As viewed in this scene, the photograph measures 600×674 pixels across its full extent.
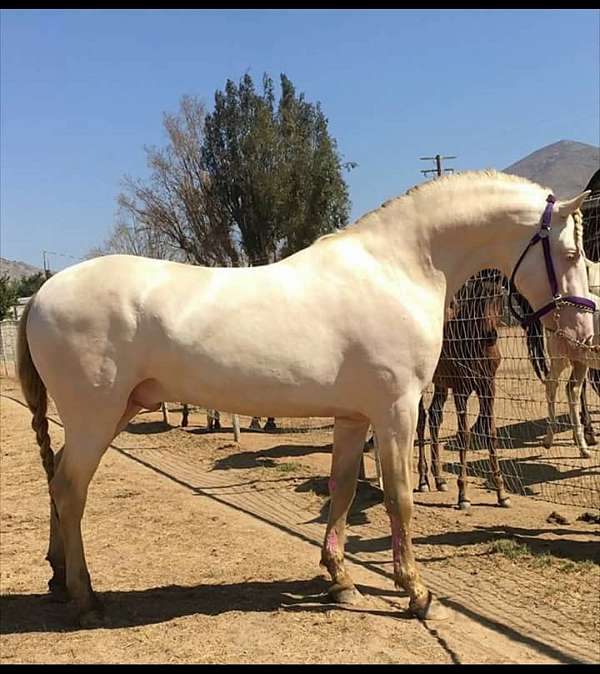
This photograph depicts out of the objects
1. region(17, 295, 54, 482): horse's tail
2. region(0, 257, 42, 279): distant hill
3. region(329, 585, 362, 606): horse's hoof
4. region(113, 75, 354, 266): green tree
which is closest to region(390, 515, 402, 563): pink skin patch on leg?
region(329, 585, 362, 606): horse's hoof

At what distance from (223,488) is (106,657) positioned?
3.46 metres

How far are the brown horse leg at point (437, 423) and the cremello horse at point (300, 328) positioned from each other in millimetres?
2566

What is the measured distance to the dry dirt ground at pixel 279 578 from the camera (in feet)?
9.89

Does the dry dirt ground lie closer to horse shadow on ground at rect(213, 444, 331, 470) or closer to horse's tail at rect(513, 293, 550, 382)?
horse shadow on ground at rect(213, 444, 331, 470)

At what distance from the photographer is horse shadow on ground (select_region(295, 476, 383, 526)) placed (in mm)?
5277

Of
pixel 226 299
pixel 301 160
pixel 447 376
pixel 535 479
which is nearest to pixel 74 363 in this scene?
pixel 226 299

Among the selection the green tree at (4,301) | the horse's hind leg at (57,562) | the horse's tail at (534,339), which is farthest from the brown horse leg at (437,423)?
the green tree at (4,301)

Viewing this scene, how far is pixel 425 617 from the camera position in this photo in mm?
3281

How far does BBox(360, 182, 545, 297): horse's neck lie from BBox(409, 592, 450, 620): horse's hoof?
64.9 inches

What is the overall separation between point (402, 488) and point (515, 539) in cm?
168

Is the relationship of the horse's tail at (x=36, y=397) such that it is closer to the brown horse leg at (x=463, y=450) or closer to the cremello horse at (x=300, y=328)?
the cremello horse at (x=300, y=328)

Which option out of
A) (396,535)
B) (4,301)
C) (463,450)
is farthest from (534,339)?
(4,301)

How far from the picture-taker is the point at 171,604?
361 centimetres

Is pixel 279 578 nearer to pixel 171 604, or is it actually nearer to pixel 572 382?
pixel 171 604
